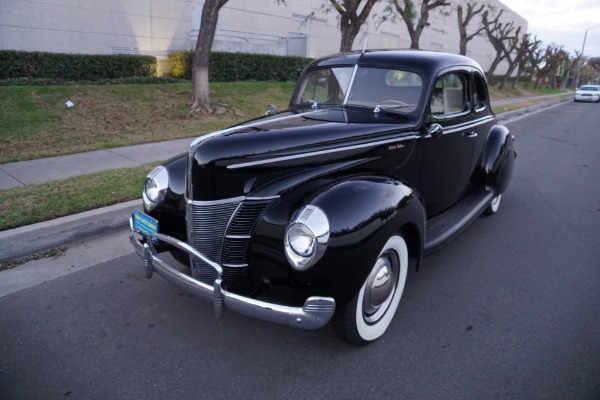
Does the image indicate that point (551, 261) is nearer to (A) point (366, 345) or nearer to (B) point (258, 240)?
(A) point (366, 345)

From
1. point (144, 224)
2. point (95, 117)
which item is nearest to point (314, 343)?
point (144, 224)

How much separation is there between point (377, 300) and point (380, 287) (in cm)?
9

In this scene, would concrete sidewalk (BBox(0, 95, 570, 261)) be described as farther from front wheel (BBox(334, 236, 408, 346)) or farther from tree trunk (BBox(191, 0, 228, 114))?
front wheel (BBox(334, 236, 408, 346))

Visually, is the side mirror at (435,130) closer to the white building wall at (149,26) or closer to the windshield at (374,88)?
the windshield at (374,88)

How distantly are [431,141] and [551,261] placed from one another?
1.75m

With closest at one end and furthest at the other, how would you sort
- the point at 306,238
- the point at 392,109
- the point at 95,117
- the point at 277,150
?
the point at 306,238 → the point at 277,150 → the point at 392,109 → the point at 95,117

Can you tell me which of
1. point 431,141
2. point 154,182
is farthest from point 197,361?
point 431,141

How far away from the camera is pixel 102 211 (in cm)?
455

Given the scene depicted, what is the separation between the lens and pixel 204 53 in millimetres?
10211

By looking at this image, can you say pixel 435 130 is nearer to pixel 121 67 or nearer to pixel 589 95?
pixel 121 67

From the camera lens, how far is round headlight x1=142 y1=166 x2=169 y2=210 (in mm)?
3107

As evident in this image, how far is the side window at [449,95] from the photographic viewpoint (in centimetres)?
371

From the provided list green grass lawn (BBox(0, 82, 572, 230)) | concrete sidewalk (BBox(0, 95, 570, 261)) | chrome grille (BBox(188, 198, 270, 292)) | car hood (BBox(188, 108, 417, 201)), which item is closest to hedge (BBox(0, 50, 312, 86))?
green grass lawn (BBox(0, 82, 572, 230))

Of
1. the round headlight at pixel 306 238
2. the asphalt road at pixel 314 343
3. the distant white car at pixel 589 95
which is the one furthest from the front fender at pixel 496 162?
the distant white car at pixel 589 95
